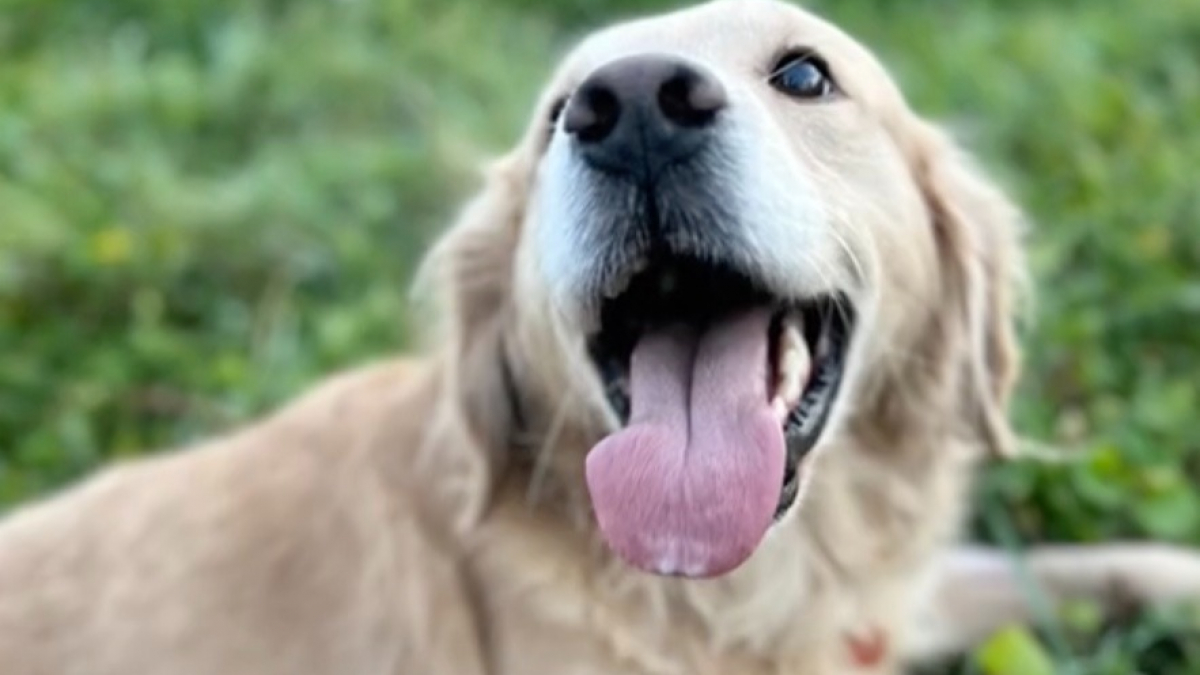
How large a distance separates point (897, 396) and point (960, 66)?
345 cm

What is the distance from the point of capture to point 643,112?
2.41 metres

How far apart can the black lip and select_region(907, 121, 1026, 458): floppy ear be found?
0.39m

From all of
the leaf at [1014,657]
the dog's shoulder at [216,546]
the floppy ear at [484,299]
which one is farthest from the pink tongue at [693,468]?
the leaf at [1014,657]

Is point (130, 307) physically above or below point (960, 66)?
below

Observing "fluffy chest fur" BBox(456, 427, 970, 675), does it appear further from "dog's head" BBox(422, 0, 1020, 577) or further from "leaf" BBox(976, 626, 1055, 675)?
"leaf" BBox(976, 626, 1055, 675)

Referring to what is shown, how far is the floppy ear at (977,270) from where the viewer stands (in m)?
3.14

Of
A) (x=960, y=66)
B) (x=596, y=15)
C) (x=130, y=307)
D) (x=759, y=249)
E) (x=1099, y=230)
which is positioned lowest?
(x=759, y=249)

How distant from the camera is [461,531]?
9.83 feet

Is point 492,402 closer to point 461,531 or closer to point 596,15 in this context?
point 461,531

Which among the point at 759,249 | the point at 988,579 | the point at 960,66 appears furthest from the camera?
the point at 960,66

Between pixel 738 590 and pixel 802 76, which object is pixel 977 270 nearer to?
pixel 802 76

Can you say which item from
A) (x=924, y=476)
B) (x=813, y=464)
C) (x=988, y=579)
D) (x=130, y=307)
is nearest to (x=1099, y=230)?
(x=988, y=579)

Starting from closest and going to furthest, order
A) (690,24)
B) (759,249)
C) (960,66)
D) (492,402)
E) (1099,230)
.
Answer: (759,249)
(690,24)
(492,402)
(1099,230)
(960,66)

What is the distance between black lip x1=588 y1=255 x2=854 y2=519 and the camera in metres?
2.70
